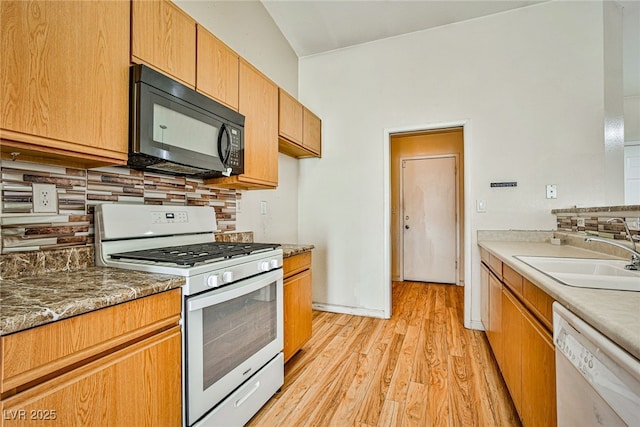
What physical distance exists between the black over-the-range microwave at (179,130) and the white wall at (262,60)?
74 centimetres

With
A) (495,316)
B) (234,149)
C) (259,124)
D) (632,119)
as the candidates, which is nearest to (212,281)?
(234,149)

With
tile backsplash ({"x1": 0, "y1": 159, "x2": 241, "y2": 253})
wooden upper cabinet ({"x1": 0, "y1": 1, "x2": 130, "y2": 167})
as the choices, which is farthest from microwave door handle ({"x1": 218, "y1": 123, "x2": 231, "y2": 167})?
wooden upper cabinet ({"x1": 0, "y1": 1, "x2": 130, "y2": 167})

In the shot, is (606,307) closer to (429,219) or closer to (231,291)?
(231,291)

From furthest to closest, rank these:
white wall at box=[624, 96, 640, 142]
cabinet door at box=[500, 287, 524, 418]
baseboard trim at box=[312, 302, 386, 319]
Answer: white wall at box=[624, 96, 640, 142] < baseboard trim at box=[312, 302, 386, 319] < cabinet door at box=[500, 287, 524, 418]

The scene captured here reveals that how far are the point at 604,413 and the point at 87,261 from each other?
183cm

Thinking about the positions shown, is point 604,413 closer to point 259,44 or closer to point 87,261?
point 87,261

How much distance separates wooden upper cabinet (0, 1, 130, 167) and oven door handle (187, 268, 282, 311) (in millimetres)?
680

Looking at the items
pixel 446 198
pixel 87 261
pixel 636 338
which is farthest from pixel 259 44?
pixel 446 198

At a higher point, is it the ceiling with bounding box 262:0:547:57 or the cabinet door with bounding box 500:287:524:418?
the ceiling with bounding box 262:0:547:57

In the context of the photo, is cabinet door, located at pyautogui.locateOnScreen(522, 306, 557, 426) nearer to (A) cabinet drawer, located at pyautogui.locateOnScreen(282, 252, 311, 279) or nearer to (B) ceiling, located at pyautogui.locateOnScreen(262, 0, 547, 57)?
(A) cabinet drawer, located at pyautogui.locateOnScreen(282, 252, 311, 279)

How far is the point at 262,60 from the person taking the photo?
2.73 m

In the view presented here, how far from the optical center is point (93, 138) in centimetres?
113

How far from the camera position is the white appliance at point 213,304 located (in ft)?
3.88

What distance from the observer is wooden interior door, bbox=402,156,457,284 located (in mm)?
4410
